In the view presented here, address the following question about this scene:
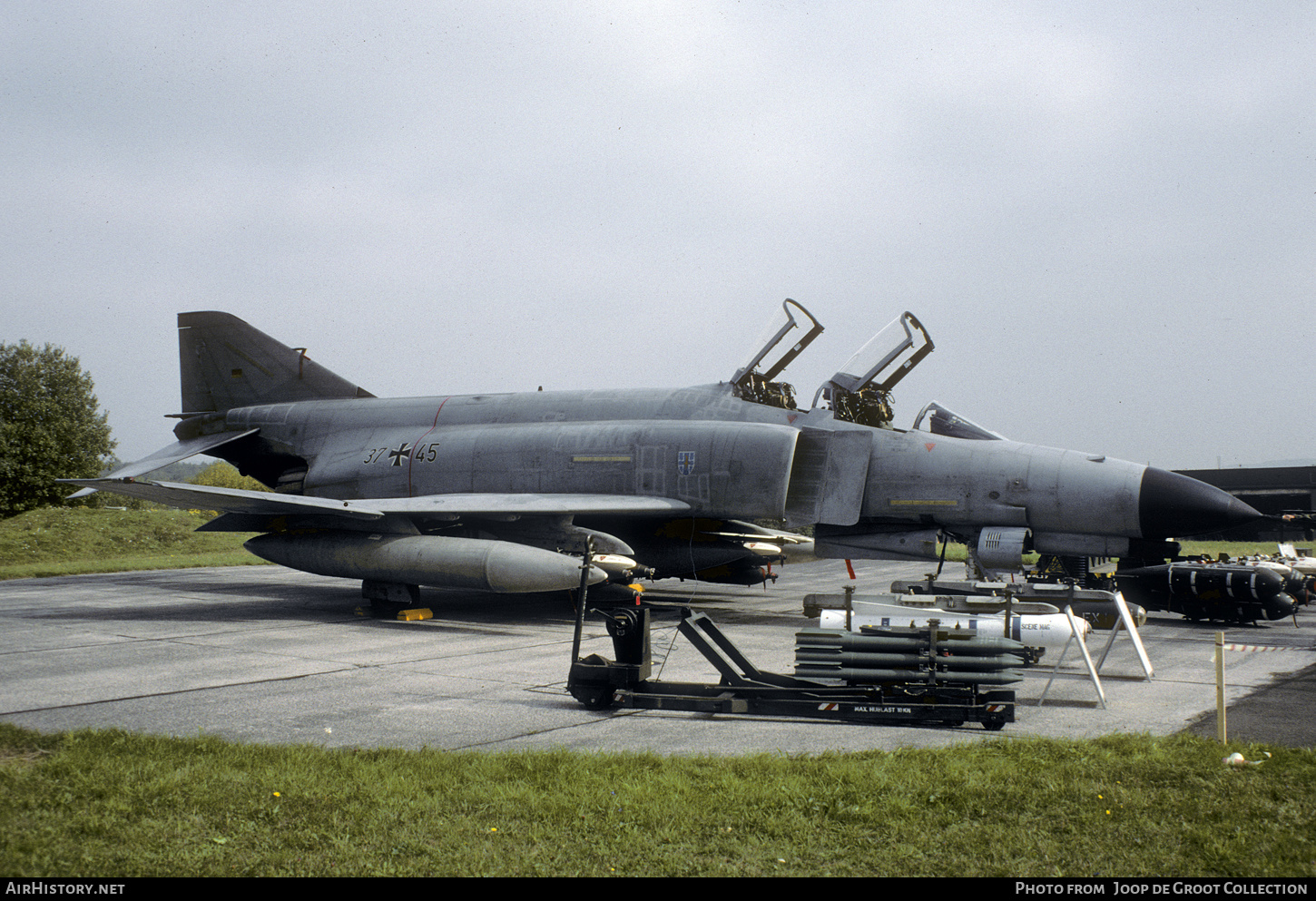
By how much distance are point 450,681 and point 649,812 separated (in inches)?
161

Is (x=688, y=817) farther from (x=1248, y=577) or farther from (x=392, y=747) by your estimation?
(x=1248, y=577)

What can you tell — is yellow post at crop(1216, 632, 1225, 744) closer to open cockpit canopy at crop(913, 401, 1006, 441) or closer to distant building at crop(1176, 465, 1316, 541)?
open cockpit canopy at crop(913, 401, 1006, 441)

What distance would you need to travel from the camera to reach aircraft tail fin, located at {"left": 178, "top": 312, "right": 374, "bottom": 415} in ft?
55.8

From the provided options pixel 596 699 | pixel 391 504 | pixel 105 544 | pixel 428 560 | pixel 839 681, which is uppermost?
pixel 391 504

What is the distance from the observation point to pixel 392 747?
207 inches

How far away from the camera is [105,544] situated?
1073 inches

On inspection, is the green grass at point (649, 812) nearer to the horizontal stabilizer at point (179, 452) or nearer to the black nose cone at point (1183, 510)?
the black nose cone at point (1183, 510)

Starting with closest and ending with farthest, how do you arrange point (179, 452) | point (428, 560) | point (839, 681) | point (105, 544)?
point (839, 681) < point (428, 560) < point (179, 452) < point (105, 544)

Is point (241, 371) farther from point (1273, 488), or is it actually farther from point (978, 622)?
point (1273, 488)

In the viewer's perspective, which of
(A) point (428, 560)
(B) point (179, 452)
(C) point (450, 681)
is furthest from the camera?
(B) point (179, 452)

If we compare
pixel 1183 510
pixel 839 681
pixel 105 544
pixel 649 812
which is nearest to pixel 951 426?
pixel 1183 510

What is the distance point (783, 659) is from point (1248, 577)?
7270mm

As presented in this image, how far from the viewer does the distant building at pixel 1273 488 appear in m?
27.9

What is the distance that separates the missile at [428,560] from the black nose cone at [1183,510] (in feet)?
21.0
